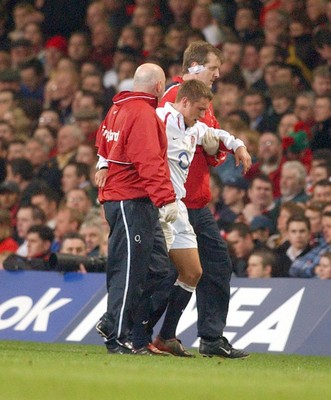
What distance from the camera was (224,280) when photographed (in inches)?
422

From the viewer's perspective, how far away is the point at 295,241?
1362cm

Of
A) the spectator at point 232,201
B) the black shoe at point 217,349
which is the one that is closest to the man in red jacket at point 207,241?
the black shoe at point 217,349

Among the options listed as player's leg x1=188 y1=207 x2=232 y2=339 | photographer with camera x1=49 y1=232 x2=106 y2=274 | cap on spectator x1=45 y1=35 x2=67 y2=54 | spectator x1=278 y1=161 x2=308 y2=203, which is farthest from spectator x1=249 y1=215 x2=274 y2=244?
cap on spectator x1=45 y1=35 x2=67 y2=54

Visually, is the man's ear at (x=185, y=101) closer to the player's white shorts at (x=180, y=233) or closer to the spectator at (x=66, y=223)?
the player's white shorts at (x=180, y=233)

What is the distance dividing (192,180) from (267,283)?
6.24ft

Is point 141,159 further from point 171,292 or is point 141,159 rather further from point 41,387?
point 41,387

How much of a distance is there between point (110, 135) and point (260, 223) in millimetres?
4699

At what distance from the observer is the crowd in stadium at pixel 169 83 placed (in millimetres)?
14250

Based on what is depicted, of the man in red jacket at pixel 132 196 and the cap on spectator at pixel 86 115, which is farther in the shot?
the cap on spectator at pixel 86 115

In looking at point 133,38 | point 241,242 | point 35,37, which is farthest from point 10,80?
point 241,242

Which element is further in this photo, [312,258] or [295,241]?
[295,241]

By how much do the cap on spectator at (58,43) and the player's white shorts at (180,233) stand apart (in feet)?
36.2

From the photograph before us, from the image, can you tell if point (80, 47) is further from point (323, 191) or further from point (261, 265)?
point (261, 265)

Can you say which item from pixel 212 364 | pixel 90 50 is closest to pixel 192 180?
pixel 212 364
